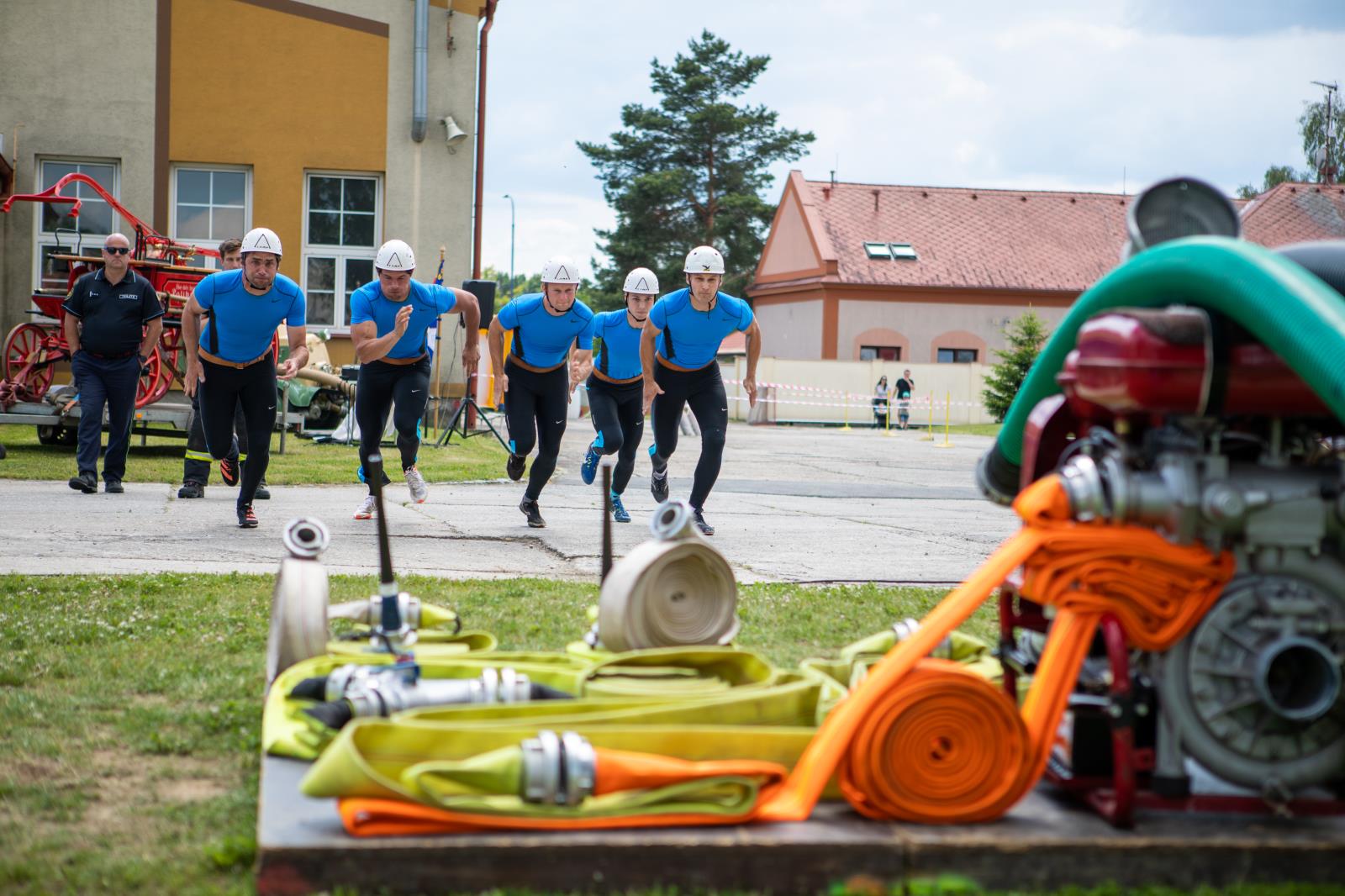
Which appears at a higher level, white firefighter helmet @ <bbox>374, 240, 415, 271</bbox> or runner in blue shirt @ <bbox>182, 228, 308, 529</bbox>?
white firefighter helmet @ <bbox>374, 240, 415, 271</bbox>

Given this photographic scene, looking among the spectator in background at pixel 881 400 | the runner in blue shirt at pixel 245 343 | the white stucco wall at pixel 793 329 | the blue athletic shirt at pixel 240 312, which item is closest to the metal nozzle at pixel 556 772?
the runner in blue shirt at pixel 245 343

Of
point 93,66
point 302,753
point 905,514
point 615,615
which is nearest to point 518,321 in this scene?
point 905,514

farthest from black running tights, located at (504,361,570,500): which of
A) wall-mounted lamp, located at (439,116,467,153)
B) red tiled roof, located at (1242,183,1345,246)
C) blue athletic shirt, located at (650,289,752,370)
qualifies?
red tiled roof, located at (1242,183,1345,246)

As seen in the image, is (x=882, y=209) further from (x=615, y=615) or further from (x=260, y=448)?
(x=615, y=615)

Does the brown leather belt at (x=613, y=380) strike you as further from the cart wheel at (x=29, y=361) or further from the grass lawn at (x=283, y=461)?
the cart wheel at (x=29, y=361)

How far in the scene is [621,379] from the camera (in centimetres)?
1175

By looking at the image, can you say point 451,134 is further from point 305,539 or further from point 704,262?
point 305,539

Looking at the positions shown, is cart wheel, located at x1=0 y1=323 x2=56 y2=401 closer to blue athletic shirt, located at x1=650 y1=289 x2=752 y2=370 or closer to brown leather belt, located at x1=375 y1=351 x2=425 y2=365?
brown leather belt, located at x1=375 y1=351 x2=425 y2=365

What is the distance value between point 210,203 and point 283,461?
9295mm

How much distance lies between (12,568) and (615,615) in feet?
15.8

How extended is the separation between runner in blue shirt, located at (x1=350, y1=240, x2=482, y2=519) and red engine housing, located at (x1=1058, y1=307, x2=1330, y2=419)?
7705 mm

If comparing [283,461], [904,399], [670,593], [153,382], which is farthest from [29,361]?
[904,399]

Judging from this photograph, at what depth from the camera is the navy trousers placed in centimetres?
1237

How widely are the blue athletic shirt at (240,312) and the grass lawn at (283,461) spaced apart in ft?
12.5
